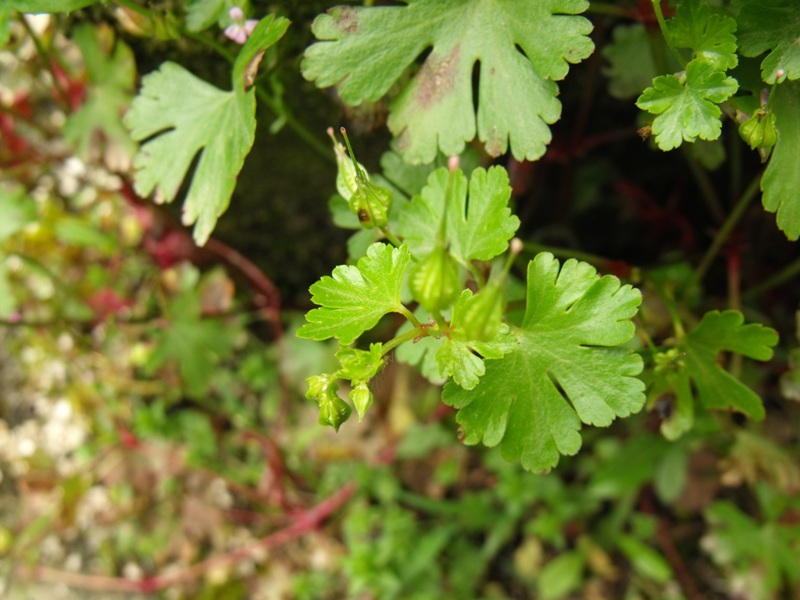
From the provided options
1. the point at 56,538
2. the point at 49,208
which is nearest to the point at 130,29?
the point at 49,208

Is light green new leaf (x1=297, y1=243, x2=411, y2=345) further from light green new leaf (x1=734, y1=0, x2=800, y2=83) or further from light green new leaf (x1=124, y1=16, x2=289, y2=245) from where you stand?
light green new leaf (x1=734, y1=0, x2=800, y2=83)

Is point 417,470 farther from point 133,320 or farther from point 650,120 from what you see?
point 650,120

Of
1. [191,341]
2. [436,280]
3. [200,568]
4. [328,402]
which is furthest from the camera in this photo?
[200,568]

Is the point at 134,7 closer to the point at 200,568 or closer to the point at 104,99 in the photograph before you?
the point at 104,99

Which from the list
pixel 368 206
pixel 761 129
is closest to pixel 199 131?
pixel 368 206

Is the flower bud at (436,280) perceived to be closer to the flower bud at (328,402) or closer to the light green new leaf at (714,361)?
the flower bud at (328,402)

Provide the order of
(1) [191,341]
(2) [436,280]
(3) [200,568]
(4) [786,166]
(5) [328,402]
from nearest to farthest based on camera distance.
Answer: (2) [436,280] → (5) [328,402] → (4) [786,166] → (1) [191,341] → (3) [200,568]

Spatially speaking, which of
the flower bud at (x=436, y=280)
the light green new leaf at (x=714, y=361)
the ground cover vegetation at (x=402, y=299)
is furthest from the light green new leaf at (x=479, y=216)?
the light green new leaf at (x=714, y=361)
